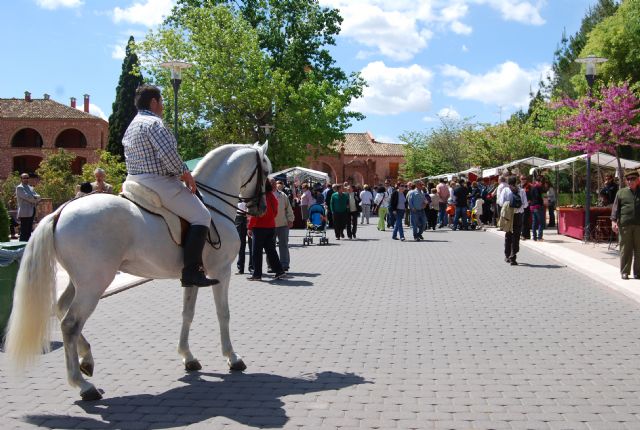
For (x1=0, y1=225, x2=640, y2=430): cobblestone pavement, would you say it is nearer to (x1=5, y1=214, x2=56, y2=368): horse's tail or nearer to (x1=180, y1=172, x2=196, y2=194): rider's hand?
(x1=5, y1=214, x2=56, y2=368): horse's tail

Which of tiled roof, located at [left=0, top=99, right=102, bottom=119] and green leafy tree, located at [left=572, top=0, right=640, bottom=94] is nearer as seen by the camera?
green leafy tree, located at [left=572, top=0, right=640, bottom=94]

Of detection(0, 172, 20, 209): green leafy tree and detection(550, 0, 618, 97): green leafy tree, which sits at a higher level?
detection(550, 0, 618, 97): green leafy tree

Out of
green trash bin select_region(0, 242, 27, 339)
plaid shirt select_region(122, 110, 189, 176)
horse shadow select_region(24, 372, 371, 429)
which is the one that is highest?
plaid shirt select_region(122, 110, 189, 176)

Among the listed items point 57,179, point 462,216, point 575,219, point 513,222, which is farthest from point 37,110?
point 513,222

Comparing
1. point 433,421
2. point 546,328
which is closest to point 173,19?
point 546,328

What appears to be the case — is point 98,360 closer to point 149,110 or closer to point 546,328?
point 149,110

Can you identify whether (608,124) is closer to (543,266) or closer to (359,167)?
(543,266)

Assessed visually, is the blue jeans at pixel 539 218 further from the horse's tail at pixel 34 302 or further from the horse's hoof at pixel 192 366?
the horse's tail at pixel 34 302

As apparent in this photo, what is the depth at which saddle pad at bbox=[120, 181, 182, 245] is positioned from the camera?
6.02 m

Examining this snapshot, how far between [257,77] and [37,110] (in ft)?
124

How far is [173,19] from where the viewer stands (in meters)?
46.1

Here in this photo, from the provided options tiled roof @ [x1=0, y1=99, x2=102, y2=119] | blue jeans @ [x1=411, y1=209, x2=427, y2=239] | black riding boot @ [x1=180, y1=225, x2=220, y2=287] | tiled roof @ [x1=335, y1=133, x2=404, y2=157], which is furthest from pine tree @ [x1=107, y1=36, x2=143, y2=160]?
black riding boot @ [x1=180, y1=225, x2=220, y2=287]

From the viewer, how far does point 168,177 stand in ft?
20.0

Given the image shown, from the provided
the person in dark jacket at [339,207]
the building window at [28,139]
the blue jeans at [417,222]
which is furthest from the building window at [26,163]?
the blue jeans at [417,222]
